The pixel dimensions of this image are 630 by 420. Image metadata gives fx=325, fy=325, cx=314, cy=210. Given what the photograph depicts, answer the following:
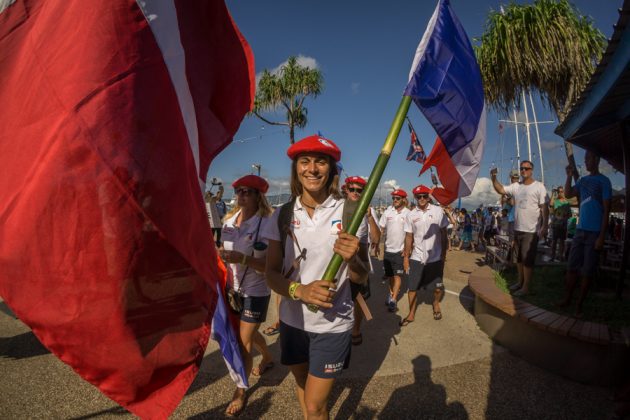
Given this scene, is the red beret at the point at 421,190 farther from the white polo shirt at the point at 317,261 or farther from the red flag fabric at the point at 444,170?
the white polo shirt at the point at 317,261

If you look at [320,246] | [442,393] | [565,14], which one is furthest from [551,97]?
[320,246]

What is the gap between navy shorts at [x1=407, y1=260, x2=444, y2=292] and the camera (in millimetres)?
5430

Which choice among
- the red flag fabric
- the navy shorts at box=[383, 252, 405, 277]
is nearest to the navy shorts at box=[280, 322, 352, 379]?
the red flag fabric

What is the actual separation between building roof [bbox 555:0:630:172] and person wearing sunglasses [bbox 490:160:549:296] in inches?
31.4

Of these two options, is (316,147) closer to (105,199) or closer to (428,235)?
(105,199)

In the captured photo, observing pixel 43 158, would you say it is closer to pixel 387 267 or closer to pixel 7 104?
pixel 7 104

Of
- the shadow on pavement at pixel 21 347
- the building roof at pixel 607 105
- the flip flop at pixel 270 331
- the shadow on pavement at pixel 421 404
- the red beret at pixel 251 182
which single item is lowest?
the shadow on pavement at pixel 21 347

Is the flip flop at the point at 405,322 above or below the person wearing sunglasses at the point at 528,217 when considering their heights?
below

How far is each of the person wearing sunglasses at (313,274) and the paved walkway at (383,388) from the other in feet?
3.88

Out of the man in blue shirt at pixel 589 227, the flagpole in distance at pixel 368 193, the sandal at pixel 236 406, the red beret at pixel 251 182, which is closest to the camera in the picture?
the flagpole in distance at pixel 368 193

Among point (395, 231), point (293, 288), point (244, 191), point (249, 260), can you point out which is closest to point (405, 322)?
point (395, 231)

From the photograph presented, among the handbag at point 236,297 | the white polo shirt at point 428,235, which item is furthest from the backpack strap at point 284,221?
the white polo shirt at point 428,235

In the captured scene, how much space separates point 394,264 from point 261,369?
11.5 ft

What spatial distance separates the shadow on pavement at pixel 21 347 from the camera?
4016 mm
